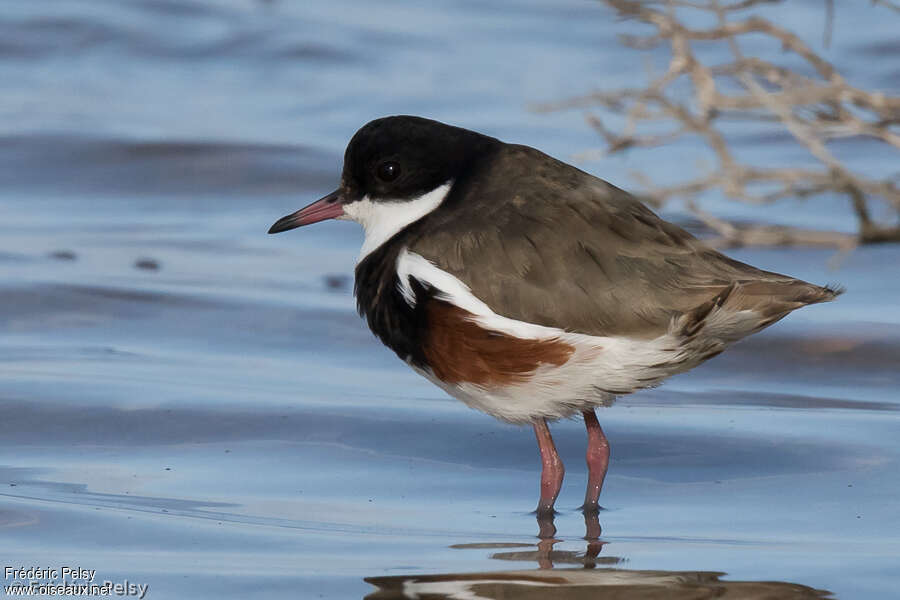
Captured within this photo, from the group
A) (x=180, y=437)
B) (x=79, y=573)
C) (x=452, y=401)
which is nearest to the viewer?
(x=79, y=573)

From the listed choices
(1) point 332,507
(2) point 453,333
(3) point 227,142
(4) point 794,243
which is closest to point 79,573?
(1) point 332,507

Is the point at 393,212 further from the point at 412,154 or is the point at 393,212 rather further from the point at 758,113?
the point at 758,113

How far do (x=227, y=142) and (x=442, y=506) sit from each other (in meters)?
7.91

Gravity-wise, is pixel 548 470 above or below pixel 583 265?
below

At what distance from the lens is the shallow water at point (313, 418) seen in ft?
18.0

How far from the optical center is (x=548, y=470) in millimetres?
6355

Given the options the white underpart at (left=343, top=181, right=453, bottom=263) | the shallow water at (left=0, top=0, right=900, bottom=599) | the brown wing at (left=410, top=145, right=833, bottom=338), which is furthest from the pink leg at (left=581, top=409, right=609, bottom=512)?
the white underpart at (left=343, top=181, right=453, bottom=263)

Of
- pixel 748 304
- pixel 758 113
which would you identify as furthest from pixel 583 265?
pixel 758 113

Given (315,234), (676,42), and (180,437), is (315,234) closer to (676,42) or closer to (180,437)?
(676,42)

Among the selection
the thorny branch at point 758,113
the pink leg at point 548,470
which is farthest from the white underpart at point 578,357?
the thorny branch at point 758,113

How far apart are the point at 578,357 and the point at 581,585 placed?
0.97 m

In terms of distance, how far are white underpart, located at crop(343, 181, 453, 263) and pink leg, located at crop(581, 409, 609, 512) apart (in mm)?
1061

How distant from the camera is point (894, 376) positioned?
825 cm

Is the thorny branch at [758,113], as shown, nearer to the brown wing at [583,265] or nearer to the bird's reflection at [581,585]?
the brown wing at [583,265]
